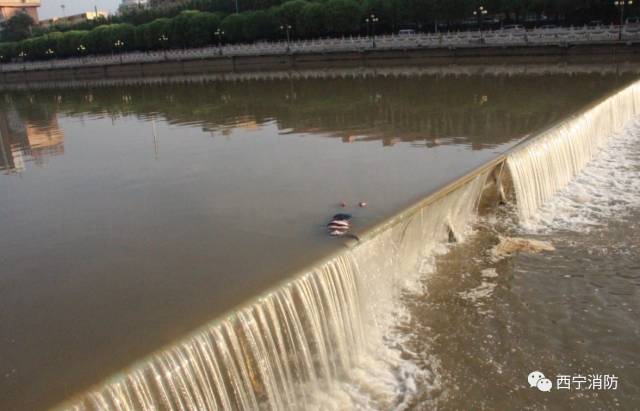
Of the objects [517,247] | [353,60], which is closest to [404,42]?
[353,60]

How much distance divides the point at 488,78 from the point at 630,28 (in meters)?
10.2

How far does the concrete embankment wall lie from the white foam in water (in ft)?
58.9

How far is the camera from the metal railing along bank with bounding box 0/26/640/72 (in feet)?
94.3

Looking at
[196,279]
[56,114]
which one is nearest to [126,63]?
[56,114]

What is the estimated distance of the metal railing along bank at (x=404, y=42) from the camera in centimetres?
2873

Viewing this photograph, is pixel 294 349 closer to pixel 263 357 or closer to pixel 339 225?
pixel 263 357

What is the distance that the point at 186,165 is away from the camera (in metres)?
10.5

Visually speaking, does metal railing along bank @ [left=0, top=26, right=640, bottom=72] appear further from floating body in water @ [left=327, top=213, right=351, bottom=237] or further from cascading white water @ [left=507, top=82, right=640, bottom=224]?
floating body in water @ [left=327, top=213, right=351, bottom=237]

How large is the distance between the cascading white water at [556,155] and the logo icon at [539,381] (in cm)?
362

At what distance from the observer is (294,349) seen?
475cm

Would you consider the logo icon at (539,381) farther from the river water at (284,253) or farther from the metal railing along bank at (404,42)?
the metal railing along bank at (404,42)

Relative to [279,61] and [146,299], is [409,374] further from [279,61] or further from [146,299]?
[279,61]

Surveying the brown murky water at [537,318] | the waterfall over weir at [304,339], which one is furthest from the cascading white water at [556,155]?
the waterfall over weir at [304,339]

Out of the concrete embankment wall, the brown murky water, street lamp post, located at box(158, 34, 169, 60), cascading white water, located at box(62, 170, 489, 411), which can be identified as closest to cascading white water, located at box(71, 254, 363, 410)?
cascading white water, located at box(62, 170, 489, 411)
